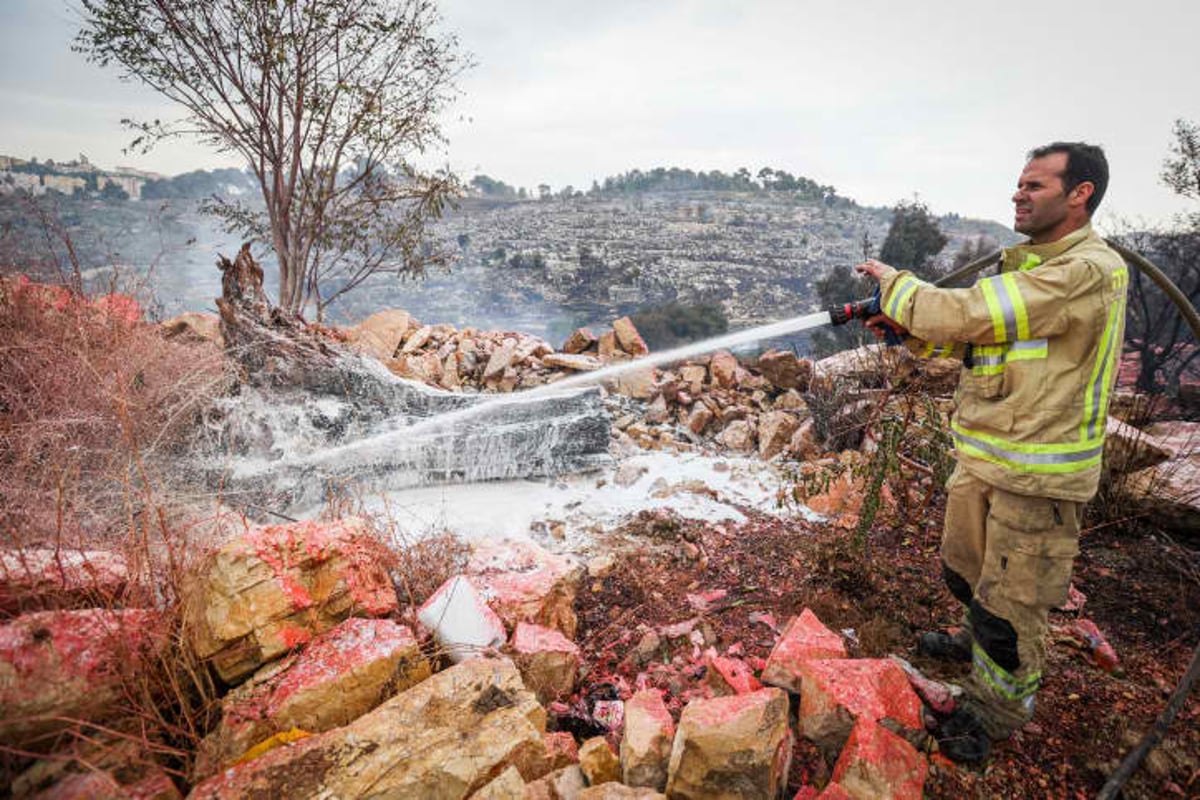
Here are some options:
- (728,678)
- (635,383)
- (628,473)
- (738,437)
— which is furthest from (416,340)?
(728,678)

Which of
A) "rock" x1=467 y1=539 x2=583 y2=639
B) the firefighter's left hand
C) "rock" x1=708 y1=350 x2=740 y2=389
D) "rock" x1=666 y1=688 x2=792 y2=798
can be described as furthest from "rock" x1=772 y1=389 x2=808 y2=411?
"rock" x1=666 y1=688 x2=792 y2=798

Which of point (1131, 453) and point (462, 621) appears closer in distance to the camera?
point (462, 621)

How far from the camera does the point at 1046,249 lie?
1731mm

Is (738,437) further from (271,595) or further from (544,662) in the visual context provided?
(271,595)

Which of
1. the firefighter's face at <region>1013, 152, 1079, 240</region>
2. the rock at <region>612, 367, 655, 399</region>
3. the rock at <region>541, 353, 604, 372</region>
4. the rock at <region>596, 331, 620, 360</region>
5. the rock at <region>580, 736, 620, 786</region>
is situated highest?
the firefighter's face at <region>1013, 152, 1079, 240</region>

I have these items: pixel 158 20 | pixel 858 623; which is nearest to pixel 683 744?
pixel 858 623

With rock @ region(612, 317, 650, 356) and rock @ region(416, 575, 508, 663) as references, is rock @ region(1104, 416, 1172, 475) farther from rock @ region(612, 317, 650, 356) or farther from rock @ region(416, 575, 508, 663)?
rock @ region(612, 317, 650, 356)

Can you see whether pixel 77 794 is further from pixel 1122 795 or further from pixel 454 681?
pixel 1122 795

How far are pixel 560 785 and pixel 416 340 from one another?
7373 mm

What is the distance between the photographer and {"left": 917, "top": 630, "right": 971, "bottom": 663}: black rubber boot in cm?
227

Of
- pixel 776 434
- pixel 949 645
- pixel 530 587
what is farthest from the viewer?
pixel 776 434

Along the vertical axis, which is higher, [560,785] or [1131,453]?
[1131,453]

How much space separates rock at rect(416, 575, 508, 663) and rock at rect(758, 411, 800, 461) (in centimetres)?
343

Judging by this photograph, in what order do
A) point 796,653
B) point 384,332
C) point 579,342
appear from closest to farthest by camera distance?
point 796,653 → point 384,332 → point 579,342
